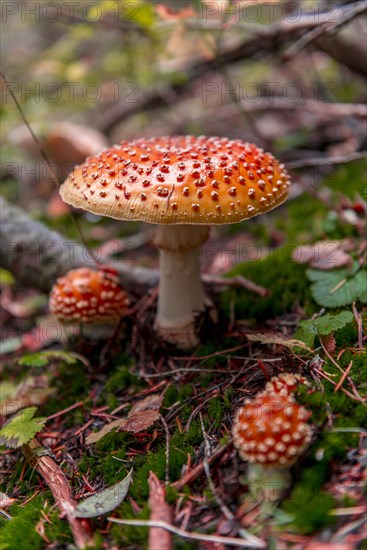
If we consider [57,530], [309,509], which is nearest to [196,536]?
[309,509]

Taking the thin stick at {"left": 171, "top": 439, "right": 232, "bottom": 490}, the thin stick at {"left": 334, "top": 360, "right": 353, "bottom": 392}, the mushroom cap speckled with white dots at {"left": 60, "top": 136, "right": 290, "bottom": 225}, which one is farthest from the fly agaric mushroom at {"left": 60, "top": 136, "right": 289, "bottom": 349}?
the thin stick at {"left": 171, "top": 439, "right": 232, "bottom": 490}

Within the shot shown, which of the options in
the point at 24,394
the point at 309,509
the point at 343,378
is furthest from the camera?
the point at 24,394

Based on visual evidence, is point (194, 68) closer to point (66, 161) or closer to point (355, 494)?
point (66, 161)

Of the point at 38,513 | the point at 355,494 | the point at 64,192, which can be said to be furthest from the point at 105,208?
the point at 355,494

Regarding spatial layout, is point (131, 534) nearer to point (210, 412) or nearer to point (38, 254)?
point (210, 412)

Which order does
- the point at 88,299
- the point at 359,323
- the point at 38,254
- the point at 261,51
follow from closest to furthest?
the point at 359,323
the point at 88,299
the point at 38,254
the point at 261,51

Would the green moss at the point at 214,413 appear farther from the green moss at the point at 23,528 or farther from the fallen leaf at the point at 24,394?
the fallen leaf at the point at 24,394

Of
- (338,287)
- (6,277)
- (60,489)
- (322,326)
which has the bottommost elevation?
→ (60,489)
